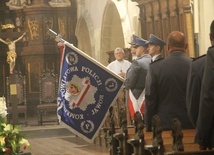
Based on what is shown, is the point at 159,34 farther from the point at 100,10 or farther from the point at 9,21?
the point at 9,21

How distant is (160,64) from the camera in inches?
248

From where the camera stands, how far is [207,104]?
4.35m

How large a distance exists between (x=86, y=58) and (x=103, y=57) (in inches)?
404

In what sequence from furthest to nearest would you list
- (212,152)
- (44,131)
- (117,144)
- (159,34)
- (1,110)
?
(44,131), (159,34), (1,110), (117,144), (212,152)

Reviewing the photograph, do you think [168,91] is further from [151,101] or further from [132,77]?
[132,77]

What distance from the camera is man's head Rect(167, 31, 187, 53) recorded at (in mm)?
6012

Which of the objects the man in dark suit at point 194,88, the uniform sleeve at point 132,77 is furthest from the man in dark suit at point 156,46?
the man in dark suit at point 194,88

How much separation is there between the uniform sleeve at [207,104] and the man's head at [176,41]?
5.41ft

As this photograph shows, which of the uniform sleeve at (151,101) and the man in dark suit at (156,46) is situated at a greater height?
the man in dark suit at (156,46)

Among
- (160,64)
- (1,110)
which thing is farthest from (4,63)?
(160,64)

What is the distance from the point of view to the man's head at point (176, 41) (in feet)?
19.7

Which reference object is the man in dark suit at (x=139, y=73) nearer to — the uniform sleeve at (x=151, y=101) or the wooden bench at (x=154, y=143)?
the wooden bench at (x=154, y=143)

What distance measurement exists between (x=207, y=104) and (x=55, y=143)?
387 inches

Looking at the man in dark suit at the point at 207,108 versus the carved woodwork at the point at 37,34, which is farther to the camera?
the carved woodwork at the point at 37,34
